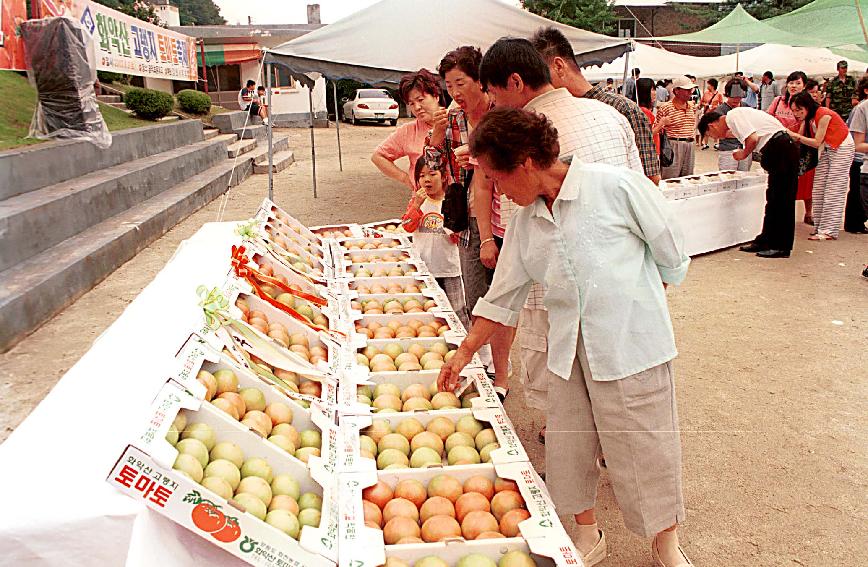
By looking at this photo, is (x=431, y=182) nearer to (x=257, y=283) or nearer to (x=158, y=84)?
(x=257, y=283)

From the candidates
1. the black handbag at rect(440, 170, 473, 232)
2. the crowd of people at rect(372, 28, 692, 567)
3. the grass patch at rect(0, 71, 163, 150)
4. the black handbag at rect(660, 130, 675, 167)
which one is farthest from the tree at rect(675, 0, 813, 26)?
the crowd of people at rect(372, 28, 692, 567)

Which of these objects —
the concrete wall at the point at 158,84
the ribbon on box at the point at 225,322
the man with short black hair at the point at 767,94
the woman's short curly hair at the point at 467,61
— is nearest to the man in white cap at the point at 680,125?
the woman's short curly hair at the point at 467,61

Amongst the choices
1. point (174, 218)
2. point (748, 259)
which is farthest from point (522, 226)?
point (174, 218)

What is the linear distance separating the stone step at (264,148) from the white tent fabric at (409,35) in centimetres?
779

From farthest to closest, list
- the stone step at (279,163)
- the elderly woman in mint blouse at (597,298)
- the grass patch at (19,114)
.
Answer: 1. the stone step at (279,163)
2. the grass patch at (19,114)
3. the elderly woman in mint blouse at (597,298)

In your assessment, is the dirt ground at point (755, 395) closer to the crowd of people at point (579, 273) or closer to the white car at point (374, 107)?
the crowd of people at point (579, 273)

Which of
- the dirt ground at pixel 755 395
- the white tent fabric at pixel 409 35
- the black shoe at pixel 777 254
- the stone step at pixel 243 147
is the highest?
the white tent fabric at pixel 409 35

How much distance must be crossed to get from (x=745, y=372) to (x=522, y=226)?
3.06 metres

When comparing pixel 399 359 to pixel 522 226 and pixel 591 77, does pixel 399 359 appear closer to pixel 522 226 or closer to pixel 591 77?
pixel 522 226

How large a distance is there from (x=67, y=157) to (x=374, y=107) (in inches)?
827

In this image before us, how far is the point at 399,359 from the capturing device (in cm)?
289

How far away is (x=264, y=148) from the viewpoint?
57.4 ft

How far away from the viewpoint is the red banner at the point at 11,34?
855cm

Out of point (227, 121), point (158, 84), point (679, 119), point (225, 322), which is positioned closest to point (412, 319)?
point (225, 322)
